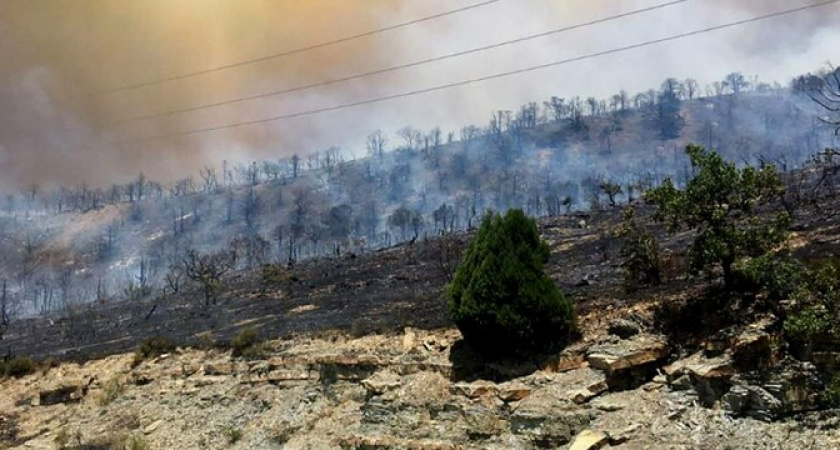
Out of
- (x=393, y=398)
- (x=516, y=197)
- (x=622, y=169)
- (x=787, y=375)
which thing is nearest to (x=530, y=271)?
(x=393, y=398)

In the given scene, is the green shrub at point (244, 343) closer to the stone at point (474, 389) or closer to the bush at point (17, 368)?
the stone at point (474, 389)

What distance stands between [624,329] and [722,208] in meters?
4.04

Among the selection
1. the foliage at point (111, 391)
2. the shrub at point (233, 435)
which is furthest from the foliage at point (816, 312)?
the foliage at point (111, 391)

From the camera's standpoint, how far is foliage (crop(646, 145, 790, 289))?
15391 millimetres

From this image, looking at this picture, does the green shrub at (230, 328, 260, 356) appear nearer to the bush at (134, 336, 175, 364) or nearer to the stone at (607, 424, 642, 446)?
the bush at (134, 336, 175, 364)

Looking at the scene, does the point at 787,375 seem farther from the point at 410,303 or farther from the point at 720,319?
the point at 410,303

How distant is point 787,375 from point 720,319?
245 centimetres

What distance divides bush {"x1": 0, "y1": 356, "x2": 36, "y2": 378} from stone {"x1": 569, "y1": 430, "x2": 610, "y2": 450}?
1119 inches

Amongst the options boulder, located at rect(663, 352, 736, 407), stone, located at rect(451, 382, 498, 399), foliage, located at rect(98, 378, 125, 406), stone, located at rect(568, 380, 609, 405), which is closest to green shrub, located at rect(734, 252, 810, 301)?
boulder, located at rect(663, 352, 736, 407)

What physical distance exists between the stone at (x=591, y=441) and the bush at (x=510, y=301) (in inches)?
151

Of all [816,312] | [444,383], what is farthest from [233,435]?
[816,312]

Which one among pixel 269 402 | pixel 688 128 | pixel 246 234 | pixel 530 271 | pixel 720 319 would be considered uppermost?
pixel 688 128

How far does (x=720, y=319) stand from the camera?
14.8 m

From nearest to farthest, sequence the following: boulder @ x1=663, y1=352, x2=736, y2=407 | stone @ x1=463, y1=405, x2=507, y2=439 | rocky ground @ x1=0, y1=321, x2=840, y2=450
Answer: rocky ground @ x1=0, y1=321, x2=840, y2=450 → boulder @ x1=663, y1=352, x2=736, y2=407 → stone @ x1=463, y1=405, x2=507, y2=439
